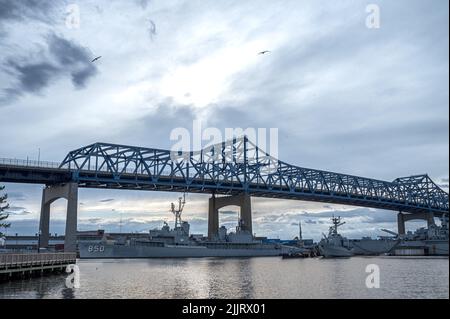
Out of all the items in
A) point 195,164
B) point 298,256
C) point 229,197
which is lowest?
point 298,256

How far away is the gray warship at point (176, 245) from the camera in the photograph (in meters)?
129

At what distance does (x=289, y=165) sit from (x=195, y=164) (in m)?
43.5

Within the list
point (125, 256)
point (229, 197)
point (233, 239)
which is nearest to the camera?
point (125, 256)

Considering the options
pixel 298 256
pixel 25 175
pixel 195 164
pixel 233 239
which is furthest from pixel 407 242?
pixel 25 175

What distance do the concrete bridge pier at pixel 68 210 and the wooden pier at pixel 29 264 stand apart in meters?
40.4

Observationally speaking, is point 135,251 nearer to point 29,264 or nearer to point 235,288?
point 29,264

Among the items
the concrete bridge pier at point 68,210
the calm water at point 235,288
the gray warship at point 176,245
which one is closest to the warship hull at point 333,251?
the gray warship at point 176,245

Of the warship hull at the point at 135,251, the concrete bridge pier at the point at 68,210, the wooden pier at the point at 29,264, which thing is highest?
the concrete bridge pier at the point at 68,210

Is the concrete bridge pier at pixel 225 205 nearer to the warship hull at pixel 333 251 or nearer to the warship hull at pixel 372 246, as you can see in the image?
the warship hull at pixel 333 251

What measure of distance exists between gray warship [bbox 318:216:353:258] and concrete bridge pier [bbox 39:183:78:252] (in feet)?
229

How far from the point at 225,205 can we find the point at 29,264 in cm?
10579
